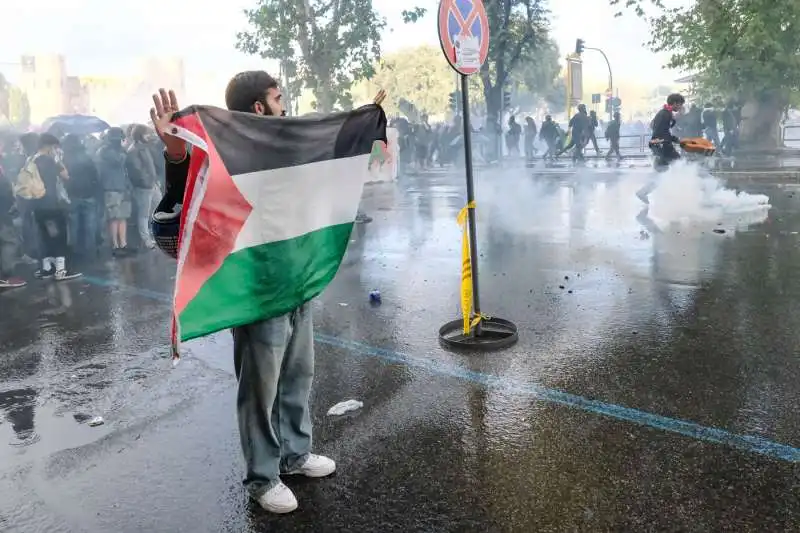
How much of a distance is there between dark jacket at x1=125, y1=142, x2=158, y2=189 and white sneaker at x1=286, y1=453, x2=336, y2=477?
8.68 meters

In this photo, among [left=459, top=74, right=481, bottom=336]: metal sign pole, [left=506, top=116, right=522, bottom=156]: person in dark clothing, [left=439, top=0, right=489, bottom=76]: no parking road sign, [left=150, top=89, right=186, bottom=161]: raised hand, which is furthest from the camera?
[left=506, top=116, right=522, bottom=156]: person in dark clothing

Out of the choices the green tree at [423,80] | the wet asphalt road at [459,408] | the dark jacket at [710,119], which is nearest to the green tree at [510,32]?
the dark jacket at [710,119]

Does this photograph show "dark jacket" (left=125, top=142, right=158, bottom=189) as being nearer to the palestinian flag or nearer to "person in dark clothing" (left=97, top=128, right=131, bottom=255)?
"person in dark clothing" (left=97, top=128, right=131, bottom=255)

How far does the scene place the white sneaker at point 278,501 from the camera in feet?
10.4

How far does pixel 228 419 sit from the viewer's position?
4.25m

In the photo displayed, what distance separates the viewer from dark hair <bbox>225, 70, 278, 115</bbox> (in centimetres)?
322

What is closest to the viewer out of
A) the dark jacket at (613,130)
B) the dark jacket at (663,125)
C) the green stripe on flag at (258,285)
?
the green stripe on flag at (258,285)

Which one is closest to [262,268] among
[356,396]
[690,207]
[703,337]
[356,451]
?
[356,451]

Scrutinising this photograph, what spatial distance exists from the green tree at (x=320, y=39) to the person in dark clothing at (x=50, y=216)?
1371cm

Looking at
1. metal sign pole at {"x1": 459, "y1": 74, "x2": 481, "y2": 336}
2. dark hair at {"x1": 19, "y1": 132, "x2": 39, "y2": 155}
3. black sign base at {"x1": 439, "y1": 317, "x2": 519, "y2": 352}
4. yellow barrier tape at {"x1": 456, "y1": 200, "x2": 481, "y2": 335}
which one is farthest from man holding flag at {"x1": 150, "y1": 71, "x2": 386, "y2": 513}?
dark hair at {"x1": 19, "y1": 132, "x2": 39, "y2": 155}

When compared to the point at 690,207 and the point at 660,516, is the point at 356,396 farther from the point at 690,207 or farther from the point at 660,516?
the point at 690,207

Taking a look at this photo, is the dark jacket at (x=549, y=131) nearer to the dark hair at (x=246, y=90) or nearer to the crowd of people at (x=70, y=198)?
the crowd of people at (x=70, y=198)

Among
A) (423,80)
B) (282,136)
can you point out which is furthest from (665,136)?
(423,80)

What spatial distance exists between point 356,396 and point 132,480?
1.50 metres
